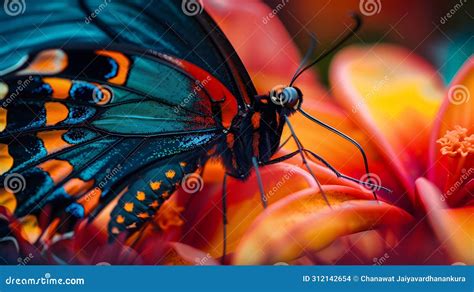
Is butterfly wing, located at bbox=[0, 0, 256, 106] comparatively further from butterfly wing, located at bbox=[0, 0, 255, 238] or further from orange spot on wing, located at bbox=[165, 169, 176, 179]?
orange spot on wing, located at bbox=[165, 169, 176, 179]

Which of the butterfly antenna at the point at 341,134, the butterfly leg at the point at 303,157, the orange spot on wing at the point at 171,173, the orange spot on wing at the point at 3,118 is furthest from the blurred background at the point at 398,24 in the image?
the orange spot on wing at the point at 3,118

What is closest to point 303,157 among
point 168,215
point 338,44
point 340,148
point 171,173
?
point 340,148

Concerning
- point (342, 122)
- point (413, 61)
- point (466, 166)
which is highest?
point (413, 61)

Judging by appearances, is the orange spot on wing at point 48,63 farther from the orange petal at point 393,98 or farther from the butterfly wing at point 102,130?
the orange petal at point 393,98

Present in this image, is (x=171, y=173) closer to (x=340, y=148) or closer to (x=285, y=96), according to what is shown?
(x=285, y=96)
